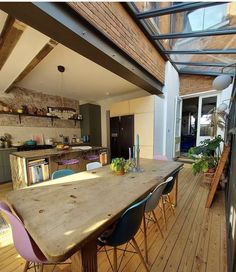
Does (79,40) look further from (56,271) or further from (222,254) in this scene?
(222,254)

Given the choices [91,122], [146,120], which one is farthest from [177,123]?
[91,122]

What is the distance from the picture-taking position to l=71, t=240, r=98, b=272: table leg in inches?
34.9

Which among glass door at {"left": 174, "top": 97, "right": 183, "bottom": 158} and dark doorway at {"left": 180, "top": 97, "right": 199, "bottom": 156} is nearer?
glass door at {"left": 174, "top": 97, "right": 183, "bottom": 158}

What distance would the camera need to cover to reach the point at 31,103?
4.76 metres

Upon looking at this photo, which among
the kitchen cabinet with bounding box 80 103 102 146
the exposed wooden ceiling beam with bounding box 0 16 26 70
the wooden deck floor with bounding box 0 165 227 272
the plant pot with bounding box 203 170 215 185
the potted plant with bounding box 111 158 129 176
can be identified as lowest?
the wooden deck floor with bounding box 0 165 227 272

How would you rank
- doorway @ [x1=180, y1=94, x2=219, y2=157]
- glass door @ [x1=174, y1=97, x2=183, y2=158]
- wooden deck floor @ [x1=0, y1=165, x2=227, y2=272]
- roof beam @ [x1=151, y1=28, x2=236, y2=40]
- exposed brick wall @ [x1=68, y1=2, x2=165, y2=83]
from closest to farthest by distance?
wooden deck floor @ [x1=0, y1=165, x2=227, y2=272], exposed brick wall @ [x1=68, y1=2, x2=165, y2=83], roof beam @ [x1=151, y1=28, x2=236, y2=40], doorway @ [x1=180, y1=94, x2=219, y2=157], glass door @ [x1=174, y1=97, x2=183, y2=158]

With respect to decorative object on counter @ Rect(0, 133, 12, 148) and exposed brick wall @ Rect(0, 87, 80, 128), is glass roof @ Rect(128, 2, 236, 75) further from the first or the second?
decorative object on counter @ Rect(0, 133, 12, 148)

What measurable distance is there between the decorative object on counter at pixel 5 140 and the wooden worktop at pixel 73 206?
11.3 feet

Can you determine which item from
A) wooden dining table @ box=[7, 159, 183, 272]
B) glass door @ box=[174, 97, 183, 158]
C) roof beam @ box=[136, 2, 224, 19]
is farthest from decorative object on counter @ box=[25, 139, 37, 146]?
glass door @ box=[174, 97, 183, 158]

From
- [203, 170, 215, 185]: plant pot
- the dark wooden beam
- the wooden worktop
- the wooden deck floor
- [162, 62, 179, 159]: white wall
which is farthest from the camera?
[162, 62, 179, 159]: white wall

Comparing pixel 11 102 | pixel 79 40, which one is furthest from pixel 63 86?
pixel 79 40

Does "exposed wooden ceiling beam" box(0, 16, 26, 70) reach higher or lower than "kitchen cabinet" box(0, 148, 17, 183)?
higher

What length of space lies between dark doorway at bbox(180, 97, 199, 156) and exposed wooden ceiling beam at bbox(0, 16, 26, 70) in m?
5.63

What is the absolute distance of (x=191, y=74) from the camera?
5070 mm
